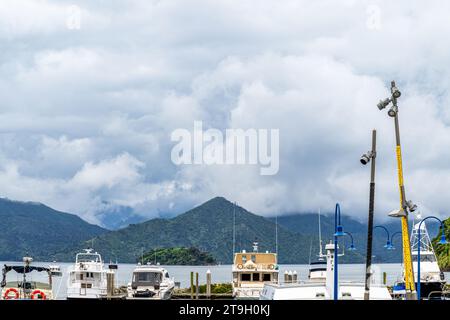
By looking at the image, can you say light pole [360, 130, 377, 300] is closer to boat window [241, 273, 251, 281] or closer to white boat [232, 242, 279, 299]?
white boat [232, 242, 279, 299]

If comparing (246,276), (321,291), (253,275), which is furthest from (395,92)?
(246,276)

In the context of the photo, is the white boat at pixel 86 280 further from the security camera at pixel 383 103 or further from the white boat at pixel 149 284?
the security camera at pixel 383 103

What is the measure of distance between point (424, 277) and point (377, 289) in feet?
93.6

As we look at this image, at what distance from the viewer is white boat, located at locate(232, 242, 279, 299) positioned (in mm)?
77375

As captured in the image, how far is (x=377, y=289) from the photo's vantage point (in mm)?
46625

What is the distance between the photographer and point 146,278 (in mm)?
71125

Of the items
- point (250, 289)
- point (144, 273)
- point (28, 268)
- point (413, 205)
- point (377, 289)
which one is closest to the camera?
point (413, 205)

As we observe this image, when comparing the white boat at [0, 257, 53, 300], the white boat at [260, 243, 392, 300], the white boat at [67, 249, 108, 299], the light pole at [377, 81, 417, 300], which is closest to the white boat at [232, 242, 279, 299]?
the white boat at [67, 249, 108, 299]

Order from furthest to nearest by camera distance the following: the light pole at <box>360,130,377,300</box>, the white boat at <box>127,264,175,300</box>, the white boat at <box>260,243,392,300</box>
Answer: the white boat at <box>127,264,175,300</box>, the white boat at <box>260,243,392,300</box>, the light pole at <box>360,130,377,300</box>
